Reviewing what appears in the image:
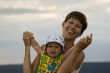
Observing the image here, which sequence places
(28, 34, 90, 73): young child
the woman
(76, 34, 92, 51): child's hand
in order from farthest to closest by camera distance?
the woman
(28, 34, 90, 73): young child
(76, 34, 92, 51): child's hand

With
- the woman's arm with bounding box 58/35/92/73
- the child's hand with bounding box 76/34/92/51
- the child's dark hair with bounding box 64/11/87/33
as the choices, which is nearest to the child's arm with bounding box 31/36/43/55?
the child's dark hair with bounding box 64/11/87/33

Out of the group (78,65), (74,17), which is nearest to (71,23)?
(74,17)

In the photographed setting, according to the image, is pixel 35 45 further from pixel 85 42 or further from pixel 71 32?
pixel 85 42

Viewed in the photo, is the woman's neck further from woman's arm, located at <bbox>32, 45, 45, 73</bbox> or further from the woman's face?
woman's arm, located at <bbox>32, 45, 45, 73</bbox>

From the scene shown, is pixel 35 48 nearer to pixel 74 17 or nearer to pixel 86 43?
pixel 74 17

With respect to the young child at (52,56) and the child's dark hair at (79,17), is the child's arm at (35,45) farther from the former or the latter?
the child's dark hair at (79,17)

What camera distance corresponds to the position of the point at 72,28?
28.3 ft

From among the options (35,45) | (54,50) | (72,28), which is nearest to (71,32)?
(72,28)

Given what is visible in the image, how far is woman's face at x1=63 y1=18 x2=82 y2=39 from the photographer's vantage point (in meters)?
8.66

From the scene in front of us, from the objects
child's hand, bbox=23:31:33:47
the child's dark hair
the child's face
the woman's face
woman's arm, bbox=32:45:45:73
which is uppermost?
the child's dark hair

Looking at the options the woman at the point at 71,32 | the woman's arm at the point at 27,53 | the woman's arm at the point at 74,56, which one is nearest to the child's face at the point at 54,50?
the woman at the point at 71,32

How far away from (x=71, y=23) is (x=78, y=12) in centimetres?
29

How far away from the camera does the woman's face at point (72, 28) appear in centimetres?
866

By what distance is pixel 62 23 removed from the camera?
9008 millimetres
